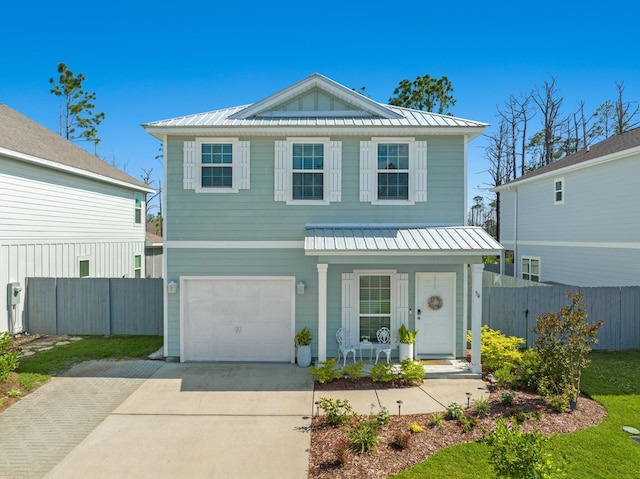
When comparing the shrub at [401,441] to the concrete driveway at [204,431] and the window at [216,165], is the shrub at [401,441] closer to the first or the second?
the concrete driveway at [204,431]

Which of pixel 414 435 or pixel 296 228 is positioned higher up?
pixel 296 228

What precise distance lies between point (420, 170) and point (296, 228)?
335 centimetres

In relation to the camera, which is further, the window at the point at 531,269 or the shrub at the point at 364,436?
the window at the point at 531,269

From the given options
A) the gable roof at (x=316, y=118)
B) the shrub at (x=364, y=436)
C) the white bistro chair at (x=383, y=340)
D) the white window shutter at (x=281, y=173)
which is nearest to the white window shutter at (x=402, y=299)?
the white bistro chair at (x=383, y=340)

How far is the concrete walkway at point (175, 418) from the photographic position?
186 inches

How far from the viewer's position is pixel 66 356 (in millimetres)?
8812

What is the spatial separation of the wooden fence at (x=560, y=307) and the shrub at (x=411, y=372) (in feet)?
11.4

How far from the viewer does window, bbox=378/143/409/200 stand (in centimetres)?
867

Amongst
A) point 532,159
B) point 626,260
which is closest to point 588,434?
point 626,260

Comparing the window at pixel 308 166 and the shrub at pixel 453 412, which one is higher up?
the window at pixel 308 166

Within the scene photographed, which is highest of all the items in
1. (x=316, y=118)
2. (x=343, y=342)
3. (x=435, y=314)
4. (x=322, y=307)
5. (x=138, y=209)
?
(x=316, y=118)

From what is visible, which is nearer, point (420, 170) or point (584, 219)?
point (420, 170)

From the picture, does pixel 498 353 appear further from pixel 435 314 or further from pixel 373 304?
pixel 373 304

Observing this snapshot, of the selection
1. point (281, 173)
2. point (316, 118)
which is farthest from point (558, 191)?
point (281, 173)
